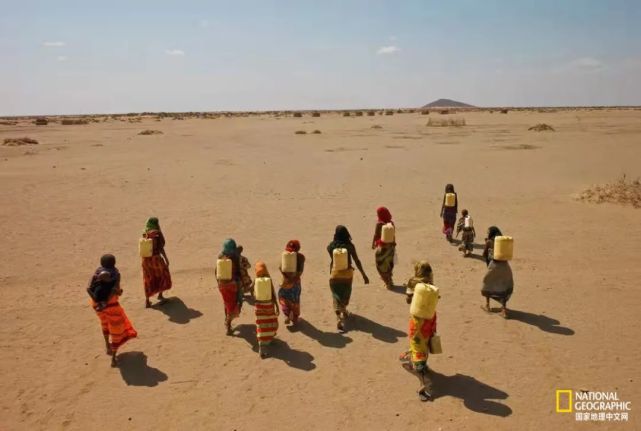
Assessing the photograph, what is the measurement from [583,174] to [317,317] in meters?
18.3

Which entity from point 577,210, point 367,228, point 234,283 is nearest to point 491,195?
point 577,210

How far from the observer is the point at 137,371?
6434mm

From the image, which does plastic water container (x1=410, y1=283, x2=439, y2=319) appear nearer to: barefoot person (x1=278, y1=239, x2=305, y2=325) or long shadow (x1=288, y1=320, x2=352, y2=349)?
long shadow (x1=288, y1=320, x2=352, y2=349)

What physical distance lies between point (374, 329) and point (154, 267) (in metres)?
4.11

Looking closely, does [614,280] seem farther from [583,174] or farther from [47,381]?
[583,174]

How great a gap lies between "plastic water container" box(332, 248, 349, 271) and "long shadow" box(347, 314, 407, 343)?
105 centimetres

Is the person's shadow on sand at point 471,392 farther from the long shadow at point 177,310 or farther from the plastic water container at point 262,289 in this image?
the long shadow at point 177,310

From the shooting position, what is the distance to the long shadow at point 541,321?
286 inches

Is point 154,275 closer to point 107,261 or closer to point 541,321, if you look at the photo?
point 107,261

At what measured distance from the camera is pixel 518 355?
6559mm

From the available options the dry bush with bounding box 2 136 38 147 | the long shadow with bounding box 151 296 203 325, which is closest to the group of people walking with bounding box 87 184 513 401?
the long shadow with bounding box 151 296 203 325

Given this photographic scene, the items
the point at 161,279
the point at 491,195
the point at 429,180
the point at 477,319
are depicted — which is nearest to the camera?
the point at 477,319

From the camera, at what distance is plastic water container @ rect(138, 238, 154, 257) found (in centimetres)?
808

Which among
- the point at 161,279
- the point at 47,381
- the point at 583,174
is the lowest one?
the point at 47,381
